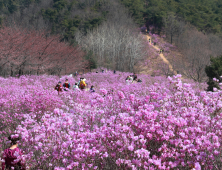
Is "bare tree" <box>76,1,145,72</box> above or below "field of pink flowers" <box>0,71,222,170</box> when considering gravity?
below

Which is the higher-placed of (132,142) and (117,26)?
(117,26)

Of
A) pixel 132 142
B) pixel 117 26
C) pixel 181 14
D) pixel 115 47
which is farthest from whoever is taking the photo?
pixel 181 14

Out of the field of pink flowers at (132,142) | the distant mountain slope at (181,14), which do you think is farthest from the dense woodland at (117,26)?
the field of pink flowers at (132,142)

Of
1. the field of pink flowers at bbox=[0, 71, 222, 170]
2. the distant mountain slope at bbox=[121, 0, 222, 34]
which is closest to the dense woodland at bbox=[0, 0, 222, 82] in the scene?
the distant mountain slope at bbox=[121, 0, 222, 34]

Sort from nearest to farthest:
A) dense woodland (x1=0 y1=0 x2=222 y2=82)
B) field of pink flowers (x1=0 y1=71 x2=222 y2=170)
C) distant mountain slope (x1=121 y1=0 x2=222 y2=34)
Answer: field of pink flowers (x1=0 y1=71 x2=222 y2=170) < dense woodland (x1=0 y1=0 x2=222 y2=82) < distant mountain slope (x1=121 y1=0 x2=222 y2=34)

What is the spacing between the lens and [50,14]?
2758 inches

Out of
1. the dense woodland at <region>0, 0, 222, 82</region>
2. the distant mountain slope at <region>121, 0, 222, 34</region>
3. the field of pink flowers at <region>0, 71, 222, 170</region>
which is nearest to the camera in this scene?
the field of pink flowers at <region>0, 71, 222, 170</region>

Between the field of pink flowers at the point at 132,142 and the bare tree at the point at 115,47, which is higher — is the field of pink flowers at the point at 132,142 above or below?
above

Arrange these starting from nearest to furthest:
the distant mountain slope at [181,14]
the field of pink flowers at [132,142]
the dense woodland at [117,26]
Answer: the field of pink flowers at [132,142] < the dense woodland at [117,26] < the distant mountain slope at [181,14]

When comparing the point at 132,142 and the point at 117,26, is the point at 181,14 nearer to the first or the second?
the point at 117,26

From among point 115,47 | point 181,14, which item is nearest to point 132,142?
point 115,47

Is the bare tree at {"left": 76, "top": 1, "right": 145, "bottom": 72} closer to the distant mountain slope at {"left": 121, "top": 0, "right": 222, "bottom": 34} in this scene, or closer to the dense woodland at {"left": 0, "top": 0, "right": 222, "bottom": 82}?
the dense woodland at {"left": 0, "top": 0, "right": 222, "bottom": 82}

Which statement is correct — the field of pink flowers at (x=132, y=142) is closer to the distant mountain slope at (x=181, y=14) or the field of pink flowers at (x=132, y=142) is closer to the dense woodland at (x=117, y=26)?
the dense woodland at (x=117, y=26)

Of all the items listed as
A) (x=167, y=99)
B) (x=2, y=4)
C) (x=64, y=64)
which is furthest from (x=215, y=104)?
(x=2, y=4)
